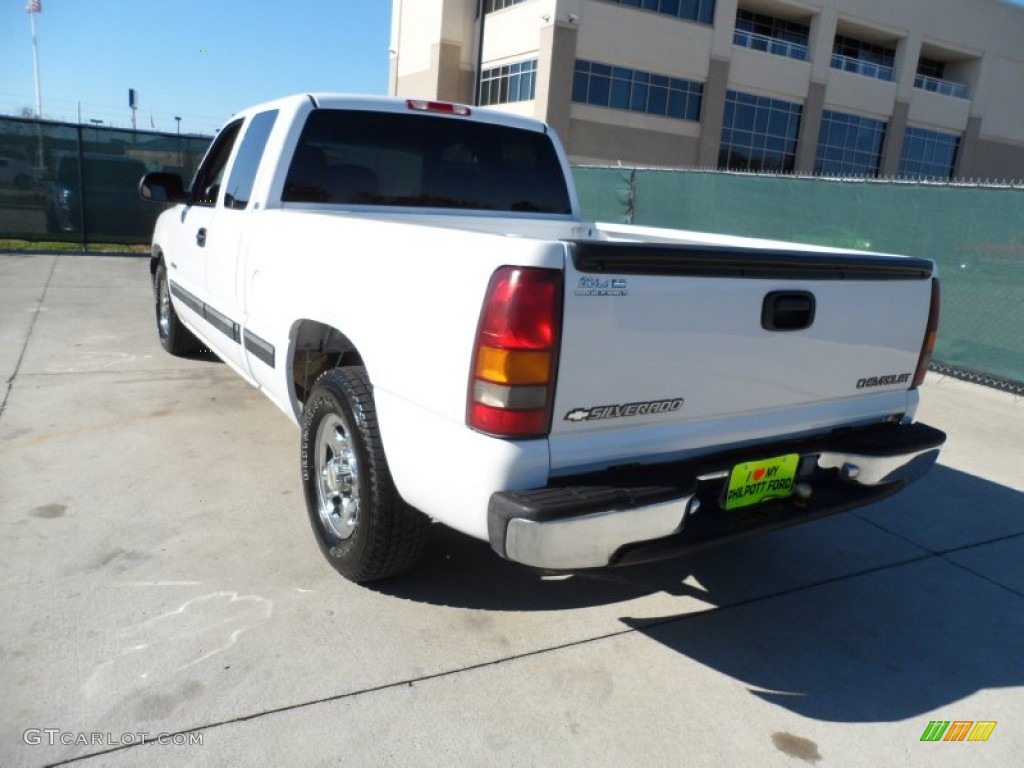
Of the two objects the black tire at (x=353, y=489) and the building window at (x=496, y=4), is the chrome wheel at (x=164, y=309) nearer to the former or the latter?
the black tire at (x=353, y=489)

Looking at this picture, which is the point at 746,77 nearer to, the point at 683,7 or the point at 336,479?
the point at 683,7

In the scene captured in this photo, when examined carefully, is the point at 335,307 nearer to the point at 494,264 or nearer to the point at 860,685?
the point at 494,264

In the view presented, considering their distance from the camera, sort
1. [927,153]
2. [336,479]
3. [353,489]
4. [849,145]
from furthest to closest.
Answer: [927,153]
[849,145]
[336,479]
[353,489]

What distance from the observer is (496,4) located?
1393 inches

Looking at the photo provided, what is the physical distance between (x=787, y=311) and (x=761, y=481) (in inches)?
24.3

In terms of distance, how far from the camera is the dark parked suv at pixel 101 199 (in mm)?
14242

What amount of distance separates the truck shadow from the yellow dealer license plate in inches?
24.5

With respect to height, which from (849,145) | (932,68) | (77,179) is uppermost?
(932,68)

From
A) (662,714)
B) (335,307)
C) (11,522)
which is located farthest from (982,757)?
(11,522)

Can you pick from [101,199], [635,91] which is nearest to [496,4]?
[635,91]

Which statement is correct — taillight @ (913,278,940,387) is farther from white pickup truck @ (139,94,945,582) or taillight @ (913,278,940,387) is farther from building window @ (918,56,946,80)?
building window @ (918,56,946,80)

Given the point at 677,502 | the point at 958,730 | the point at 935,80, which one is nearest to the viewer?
the point at 677,502

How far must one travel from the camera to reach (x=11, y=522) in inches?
142

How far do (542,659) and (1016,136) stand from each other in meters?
57.5
